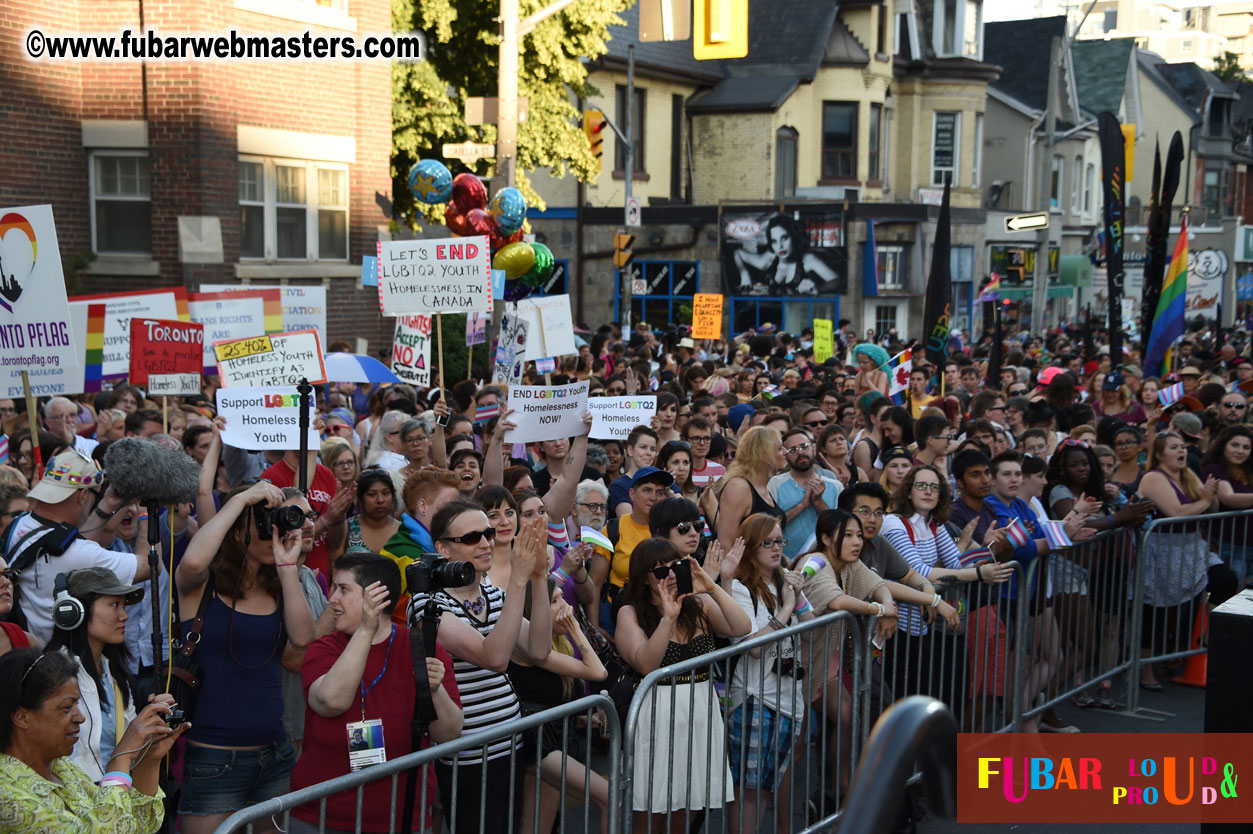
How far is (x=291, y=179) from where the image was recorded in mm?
18516

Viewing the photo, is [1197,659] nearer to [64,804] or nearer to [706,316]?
[64,804]

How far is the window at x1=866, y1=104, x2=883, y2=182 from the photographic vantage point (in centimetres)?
3891

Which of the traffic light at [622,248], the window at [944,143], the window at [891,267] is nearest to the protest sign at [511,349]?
the traffic light at [622,248]

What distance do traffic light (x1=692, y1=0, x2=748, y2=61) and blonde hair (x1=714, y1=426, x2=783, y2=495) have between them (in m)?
3.55

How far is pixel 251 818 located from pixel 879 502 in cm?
401

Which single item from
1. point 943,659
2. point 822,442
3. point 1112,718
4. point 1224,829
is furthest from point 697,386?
point 1224,829

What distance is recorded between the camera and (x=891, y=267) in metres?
35.3

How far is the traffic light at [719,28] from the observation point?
9711 mm

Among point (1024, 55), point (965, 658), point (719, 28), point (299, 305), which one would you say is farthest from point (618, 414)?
point (1024, 55)

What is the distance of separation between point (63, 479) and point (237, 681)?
51.3 inches

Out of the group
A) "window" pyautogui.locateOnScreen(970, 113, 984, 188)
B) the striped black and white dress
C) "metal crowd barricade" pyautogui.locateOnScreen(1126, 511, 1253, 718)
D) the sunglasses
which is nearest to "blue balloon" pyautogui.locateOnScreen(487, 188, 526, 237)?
"metal crowd barricade" pyautogui.locateOnScreen(1126, 511, 1253, 718)

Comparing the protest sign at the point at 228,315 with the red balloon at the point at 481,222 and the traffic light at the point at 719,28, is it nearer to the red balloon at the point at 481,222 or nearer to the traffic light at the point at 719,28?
the red balloon at the point at 481,222

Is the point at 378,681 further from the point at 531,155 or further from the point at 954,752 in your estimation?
the point at 531,155

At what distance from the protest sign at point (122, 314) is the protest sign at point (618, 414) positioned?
4.59m
